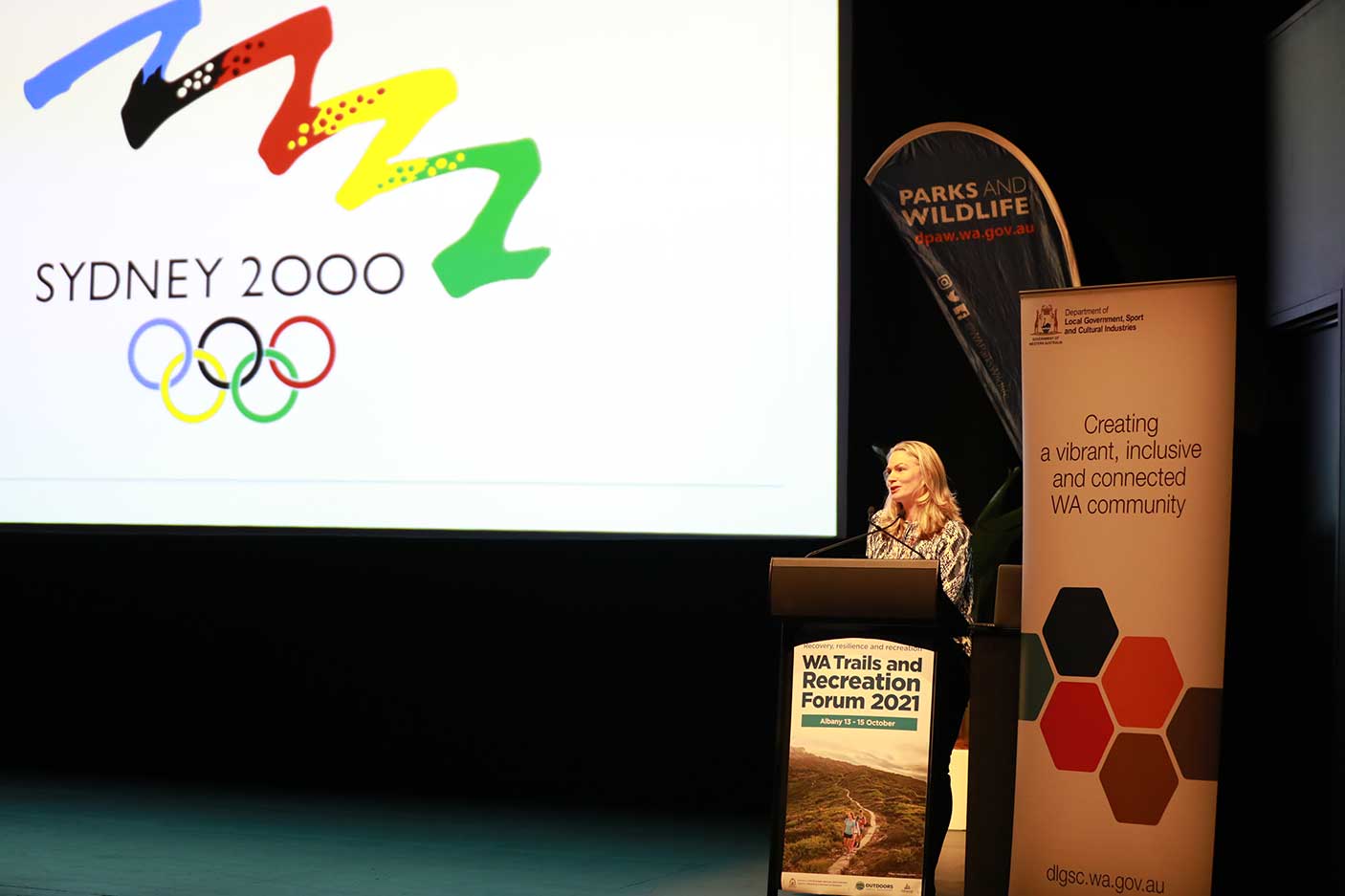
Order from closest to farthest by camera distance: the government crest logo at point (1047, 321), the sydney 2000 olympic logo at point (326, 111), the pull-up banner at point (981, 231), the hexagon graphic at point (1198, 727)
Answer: the hexagon graphic at point (1198, 727)
the government crest logo at point (1047, 321)
the pull-up banner at point (981, 231)
the sydney 2000 olympic logo at point (326, 111)

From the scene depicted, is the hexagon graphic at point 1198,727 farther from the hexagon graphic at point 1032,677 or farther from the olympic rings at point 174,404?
the olympic rings at point 174,404

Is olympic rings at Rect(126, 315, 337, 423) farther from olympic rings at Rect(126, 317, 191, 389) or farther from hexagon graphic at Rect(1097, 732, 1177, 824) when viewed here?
hexagon graphic at Rect(1097, 732, 1177, 824)

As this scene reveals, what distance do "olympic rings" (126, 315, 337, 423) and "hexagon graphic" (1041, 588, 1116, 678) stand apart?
6.97 ft

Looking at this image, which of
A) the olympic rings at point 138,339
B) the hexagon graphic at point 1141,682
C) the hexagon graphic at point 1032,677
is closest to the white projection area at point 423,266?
the olympic rings at point 138,339

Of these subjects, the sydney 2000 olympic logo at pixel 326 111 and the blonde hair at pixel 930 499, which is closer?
the blonde hair at pixel 930 499

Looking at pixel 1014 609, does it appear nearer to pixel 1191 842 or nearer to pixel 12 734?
pixel 1191 842

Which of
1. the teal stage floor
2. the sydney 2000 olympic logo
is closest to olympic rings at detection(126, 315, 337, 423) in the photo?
the sydney 2000 olympic logo

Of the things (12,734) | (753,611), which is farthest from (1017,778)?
(12,734)

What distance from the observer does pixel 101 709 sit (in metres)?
4.45

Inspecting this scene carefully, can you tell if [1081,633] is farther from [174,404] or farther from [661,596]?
[174,404]

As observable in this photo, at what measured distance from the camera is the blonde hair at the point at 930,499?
304 centimetres

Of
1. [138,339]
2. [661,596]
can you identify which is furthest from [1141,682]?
[138,339]

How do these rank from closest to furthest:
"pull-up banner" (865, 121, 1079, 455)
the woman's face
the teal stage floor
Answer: the teal stage floor
the woman's face
"pull-up banner" (865, 121, 1079, 455)

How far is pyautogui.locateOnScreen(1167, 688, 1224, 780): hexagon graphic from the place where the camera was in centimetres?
249
